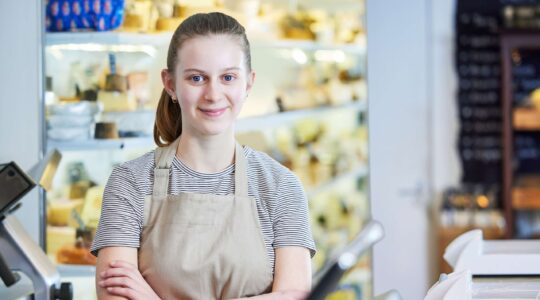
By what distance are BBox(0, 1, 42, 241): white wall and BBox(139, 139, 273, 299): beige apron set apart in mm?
2415

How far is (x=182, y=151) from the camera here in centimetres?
241

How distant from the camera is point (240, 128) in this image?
16.8ft

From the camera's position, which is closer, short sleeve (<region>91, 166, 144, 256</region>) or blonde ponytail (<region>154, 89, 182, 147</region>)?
short sleeve (<region>91, 166, 144, 256</region>)

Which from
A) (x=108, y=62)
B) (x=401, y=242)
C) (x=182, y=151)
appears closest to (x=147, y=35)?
(x=108, y=62)

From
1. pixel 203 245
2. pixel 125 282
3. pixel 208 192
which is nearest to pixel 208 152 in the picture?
pixel 208 192

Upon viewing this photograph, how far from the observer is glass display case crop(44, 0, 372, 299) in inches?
190

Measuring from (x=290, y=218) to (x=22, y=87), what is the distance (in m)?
2.57

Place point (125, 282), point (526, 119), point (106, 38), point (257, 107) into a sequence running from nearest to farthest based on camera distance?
Result: 1. point (125, 282)
2. point (106, 38)
3. point (257, 107)
4. point (526, 119)

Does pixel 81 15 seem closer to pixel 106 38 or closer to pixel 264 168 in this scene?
pixel 106 38

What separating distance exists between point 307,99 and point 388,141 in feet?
1.79

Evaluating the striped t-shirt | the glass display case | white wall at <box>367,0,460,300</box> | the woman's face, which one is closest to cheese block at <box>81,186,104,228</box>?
the glass display case

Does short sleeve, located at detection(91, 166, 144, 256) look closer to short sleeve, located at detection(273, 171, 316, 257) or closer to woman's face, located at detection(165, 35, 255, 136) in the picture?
woman's face, located at detection(165, 35, 255, 136)

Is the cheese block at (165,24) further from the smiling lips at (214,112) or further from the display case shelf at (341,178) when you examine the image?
the smiling lips at (214,112)

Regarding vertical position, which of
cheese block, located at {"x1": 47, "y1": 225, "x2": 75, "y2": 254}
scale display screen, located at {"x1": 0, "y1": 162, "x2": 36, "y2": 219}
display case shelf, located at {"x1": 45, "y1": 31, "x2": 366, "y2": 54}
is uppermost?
display case shelf, located at {"x1": 45, "y1": 31, "x2": 366, "y2": 54}
